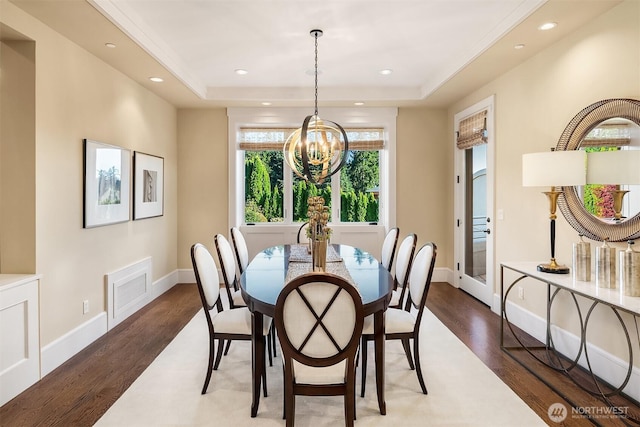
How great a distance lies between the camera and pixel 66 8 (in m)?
2.52

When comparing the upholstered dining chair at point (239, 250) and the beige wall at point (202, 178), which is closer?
the upholstered dining chair at point (239, 250)

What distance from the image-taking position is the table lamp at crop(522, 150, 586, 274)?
256 centimetres

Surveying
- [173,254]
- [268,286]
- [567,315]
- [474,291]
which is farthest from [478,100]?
[173,254]

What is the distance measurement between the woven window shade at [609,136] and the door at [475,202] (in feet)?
5.03

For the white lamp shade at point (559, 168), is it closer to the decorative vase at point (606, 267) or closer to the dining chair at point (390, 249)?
the decorative vase at point (606, 267)

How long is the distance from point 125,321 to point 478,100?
14.9ft

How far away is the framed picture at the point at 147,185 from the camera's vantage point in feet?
13.7

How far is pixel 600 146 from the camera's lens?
8.71ft

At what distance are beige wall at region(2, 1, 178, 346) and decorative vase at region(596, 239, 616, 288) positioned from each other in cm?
374

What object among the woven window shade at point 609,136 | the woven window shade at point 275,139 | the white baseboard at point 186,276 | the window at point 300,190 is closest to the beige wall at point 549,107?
the woven window shade at point 609,136

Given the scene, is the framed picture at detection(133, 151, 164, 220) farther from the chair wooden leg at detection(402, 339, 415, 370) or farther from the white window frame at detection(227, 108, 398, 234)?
the chair wooden leg at detection(402, 339, 415, 370)

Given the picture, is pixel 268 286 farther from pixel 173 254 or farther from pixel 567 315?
Result: pixel 173 254

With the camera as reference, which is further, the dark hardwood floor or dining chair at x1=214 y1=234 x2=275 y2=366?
dining chair at x1=214 y1=234 x2=275 y2=366

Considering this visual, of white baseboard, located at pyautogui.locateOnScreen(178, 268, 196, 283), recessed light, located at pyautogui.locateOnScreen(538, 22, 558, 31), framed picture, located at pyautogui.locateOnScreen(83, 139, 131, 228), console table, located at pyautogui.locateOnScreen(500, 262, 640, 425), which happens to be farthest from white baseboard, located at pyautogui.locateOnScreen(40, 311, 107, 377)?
recessed light, located at pyautogui.locateOnScreen(538, 22, 558, 31)
